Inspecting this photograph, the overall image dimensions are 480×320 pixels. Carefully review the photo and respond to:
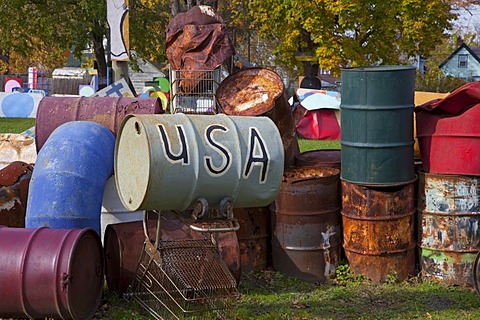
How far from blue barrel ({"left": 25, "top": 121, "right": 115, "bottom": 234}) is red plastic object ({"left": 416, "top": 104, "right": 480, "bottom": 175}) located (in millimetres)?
3084

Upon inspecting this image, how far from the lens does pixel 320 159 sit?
27.1 ft

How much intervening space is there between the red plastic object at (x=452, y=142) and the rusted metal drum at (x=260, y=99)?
1.42m

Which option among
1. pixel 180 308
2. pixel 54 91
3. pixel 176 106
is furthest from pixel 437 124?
pixel 54 91

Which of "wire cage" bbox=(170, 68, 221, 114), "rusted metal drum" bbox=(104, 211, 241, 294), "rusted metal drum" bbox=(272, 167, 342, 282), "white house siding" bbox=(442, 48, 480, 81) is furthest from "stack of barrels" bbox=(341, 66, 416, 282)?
"white house siding" bbox=(442, 48, 480, 81)

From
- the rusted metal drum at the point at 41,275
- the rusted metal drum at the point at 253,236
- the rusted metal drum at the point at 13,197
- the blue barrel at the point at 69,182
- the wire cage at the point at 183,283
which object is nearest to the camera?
the rusted metal drum at the point at 41,275

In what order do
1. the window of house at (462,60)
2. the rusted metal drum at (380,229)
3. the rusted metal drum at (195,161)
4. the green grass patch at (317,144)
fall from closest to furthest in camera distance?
1. the rusted metal drum at (195,161)
2. the rusted metal drum at (380,229)
3. the green grass patch at (317,144)
4. the window of house at (462,60)

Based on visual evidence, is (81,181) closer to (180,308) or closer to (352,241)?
(180,308)

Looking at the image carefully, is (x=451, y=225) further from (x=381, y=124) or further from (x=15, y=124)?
(x=15, y=124)

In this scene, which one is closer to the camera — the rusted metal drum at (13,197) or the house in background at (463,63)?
the rusted metal drum at (13,197)

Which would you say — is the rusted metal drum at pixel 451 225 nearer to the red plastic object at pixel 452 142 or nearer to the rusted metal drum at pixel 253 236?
the red plastic object at pixel 452 142

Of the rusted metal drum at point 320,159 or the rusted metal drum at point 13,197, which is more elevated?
the rusted metal drum at point 320,159

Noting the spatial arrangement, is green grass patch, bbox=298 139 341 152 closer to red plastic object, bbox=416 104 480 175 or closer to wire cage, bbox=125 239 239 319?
red plastic object, bbox=416 104 480 175

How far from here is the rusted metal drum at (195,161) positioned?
16.3 feet

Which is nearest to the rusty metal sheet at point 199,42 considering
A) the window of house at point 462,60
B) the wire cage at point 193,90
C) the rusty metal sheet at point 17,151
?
the wire cage at point 193,90
